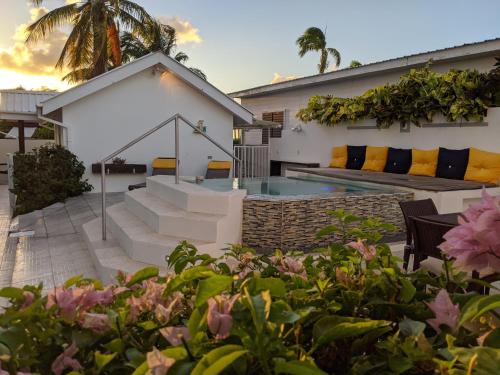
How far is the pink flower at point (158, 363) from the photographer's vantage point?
61 cm

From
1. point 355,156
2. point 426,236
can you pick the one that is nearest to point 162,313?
point 426,236

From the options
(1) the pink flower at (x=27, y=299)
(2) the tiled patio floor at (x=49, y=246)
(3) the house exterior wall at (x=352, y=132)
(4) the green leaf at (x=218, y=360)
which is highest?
(3) the house exterior wall at (x=352, y=132)

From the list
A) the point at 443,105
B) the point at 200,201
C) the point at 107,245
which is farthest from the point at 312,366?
the point at 443,105

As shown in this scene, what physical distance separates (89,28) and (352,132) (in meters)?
12.9

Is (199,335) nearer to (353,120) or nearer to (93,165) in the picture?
(93,165)

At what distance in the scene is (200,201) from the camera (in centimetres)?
569

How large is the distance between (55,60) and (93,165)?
39.5 ft

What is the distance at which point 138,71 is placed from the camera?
11.8 metres

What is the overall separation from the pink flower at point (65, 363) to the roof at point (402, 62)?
33.3 feet

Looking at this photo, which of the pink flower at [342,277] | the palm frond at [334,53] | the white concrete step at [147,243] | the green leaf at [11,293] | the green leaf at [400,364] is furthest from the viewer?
the palm frond at [334,53]

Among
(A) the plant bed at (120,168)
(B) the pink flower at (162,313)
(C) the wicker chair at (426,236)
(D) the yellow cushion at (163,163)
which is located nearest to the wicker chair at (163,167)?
(D) the yellow cushion at (163,163)

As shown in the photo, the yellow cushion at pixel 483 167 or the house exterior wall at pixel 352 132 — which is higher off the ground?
the house exterior wall at pixel 352 132

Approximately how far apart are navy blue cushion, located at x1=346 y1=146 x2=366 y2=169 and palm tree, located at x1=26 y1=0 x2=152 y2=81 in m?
11.9

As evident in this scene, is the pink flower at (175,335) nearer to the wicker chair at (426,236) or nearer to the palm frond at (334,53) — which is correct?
the wicker chair at (426,236)
